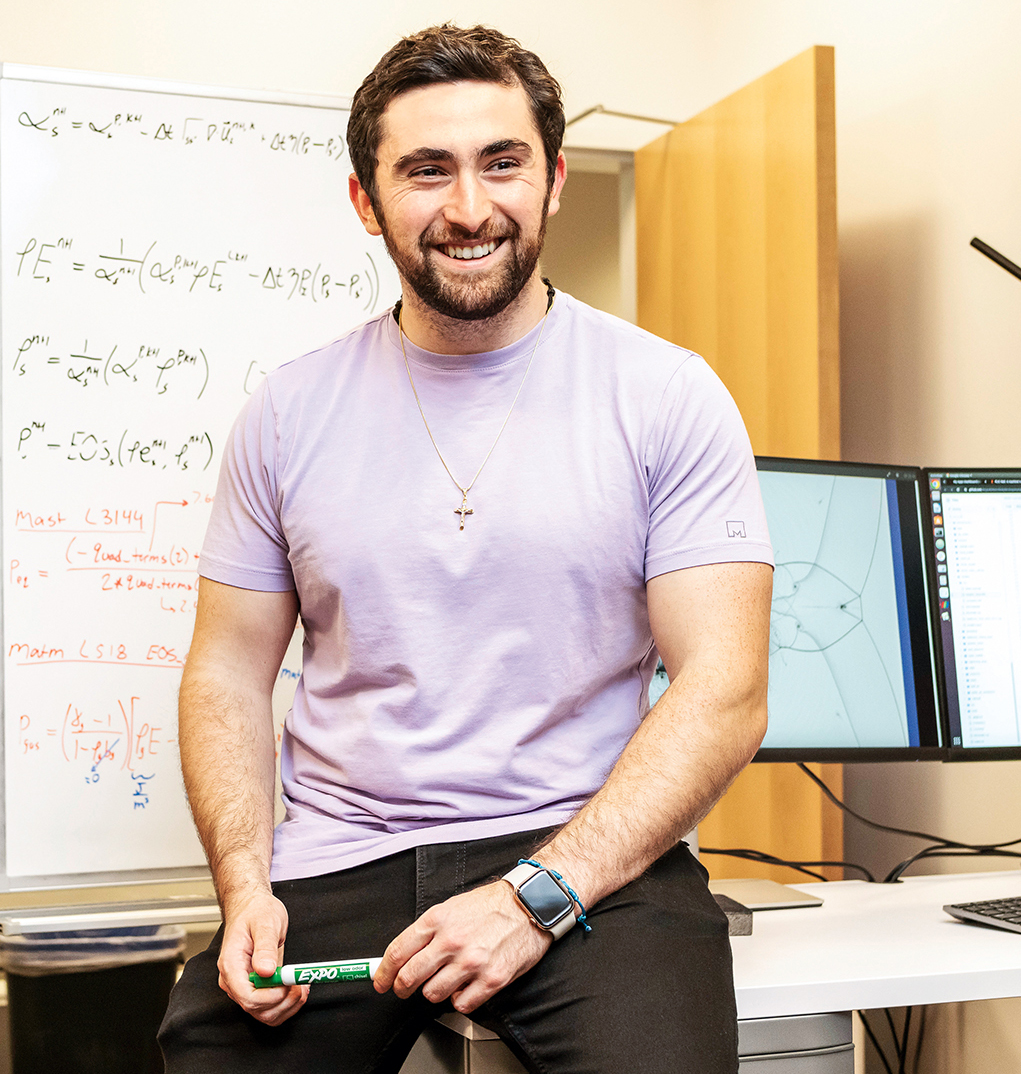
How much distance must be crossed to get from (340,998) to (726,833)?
1.62 meters

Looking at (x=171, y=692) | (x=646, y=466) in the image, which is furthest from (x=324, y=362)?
(x=171, y=692)

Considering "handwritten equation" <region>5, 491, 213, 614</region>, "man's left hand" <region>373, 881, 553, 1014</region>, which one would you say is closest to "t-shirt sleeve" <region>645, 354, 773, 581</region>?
"man's left hand" <region>373, 881, 553, 1014</region>

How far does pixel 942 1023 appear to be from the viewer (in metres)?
1.92

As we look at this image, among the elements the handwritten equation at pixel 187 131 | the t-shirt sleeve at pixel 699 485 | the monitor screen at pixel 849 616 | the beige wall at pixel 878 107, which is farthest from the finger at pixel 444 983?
the handwritten equation at pixel 187 131

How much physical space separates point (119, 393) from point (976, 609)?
126cm

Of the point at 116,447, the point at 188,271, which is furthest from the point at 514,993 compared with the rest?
the point at 188,271

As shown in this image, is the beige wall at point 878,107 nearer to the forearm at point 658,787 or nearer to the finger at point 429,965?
the forearm at point 658,787

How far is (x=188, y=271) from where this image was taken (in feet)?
6.07

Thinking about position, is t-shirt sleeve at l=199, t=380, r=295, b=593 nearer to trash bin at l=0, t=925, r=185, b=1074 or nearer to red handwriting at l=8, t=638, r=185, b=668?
red handwriting at l=8, t=638, r=185, b=668

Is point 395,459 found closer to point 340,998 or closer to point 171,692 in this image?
point 340,998

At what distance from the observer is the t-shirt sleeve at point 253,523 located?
119cm

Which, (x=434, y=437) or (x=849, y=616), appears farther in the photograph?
(x=849, y=616)

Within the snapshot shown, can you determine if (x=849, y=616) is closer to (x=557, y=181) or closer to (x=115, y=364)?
(x=557, y=181)

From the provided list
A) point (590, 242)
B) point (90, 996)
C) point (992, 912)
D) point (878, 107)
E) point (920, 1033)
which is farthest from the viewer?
point (590, 242)
